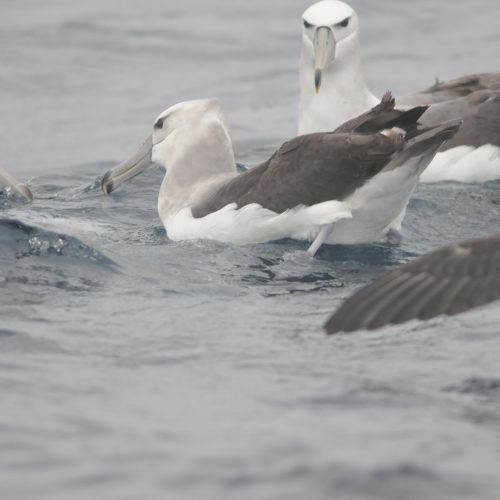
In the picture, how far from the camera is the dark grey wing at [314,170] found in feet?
28.9

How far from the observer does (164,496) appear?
551cm

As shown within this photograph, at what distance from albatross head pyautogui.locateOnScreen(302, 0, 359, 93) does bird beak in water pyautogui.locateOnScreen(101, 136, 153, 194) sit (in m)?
1.43

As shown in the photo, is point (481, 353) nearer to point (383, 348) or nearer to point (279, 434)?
point (383, 348)

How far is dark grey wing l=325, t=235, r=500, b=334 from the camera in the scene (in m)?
6.95

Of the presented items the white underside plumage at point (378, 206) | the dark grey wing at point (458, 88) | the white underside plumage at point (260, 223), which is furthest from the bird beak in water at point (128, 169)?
the dark grey wing at point (458, 88)

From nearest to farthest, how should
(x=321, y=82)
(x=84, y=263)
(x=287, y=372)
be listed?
(x=287, y=372), (x=84, y=263), (x=321, y=82)

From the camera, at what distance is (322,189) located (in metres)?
9.09

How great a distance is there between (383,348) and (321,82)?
15.7ft

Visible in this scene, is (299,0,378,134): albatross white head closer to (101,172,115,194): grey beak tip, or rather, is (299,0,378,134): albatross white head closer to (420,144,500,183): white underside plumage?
(420,144,500,183): white underside plumage

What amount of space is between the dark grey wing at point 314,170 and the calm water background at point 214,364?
39cm

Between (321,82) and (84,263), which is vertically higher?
(321,82)

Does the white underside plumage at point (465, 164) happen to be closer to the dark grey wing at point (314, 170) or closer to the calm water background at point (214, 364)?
the calm water background at point (214, 364)

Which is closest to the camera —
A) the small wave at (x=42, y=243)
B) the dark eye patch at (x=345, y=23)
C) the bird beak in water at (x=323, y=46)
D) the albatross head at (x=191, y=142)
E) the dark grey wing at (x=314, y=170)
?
the dark grey wing at (x=314, y=170)

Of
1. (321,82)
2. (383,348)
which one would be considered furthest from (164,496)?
(321,82)
